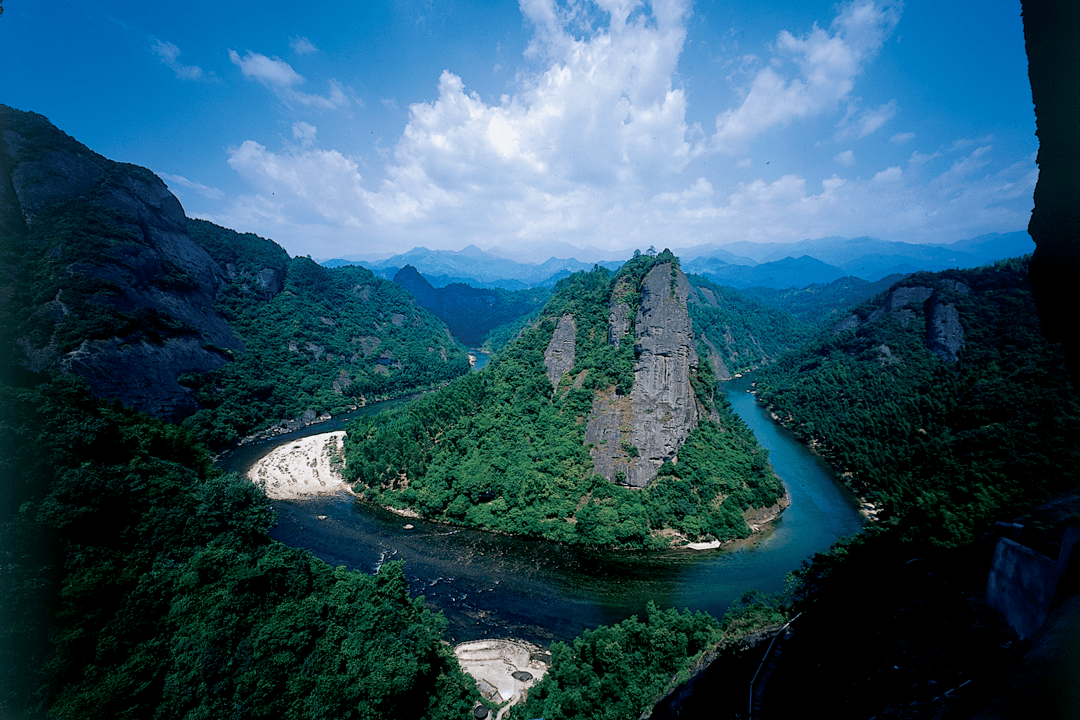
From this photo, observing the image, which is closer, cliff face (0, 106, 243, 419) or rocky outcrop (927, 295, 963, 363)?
cliff face (0, 106, 243, 419)

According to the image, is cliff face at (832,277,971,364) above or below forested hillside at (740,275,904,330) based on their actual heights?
below

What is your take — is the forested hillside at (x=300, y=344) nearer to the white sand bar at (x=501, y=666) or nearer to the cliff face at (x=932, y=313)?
the white sand bar at (x=501, y=666)

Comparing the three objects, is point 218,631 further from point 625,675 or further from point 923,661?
point 923,661

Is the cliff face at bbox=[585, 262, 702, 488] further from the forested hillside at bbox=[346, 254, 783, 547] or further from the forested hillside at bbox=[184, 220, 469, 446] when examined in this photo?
the forested hillside at bbox=[184, 220, 469, 446]

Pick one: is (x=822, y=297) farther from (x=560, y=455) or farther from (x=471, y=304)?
(x=560, y=455)

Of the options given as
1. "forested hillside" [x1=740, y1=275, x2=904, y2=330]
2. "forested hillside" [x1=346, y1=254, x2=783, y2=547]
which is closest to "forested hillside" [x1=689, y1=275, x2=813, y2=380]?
"forested hillside" [x1=740, y1=275, x2=904, y2=330]

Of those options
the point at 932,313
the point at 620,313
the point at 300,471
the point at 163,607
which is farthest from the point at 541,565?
the point at 932,313

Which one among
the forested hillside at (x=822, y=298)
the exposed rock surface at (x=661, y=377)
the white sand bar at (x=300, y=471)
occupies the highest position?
the forested hillside at (x=822, y=298)

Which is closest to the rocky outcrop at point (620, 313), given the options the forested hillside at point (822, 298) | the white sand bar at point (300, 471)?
the white sand bar at point (300, 471)
